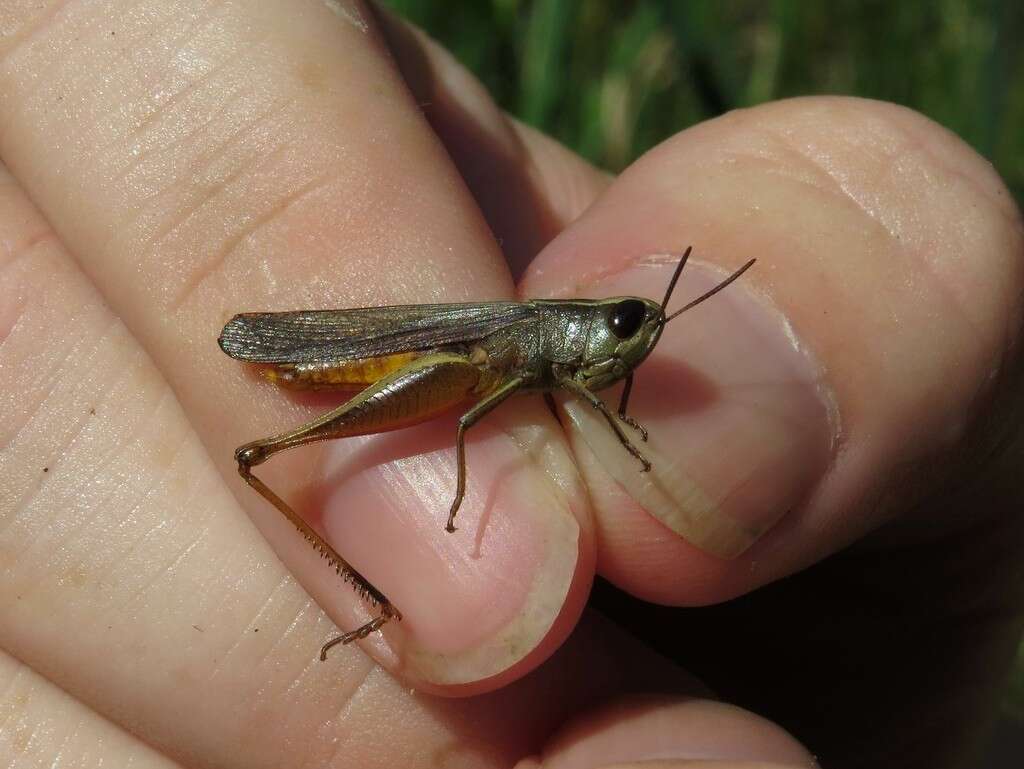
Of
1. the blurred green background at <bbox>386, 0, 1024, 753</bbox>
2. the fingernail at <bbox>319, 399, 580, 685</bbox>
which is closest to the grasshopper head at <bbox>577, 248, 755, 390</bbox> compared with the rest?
the fingernail at <bbox>319, 399, 580, 685</bbox>

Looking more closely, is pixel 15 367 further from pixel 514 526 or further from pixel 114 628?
pixel 514 526

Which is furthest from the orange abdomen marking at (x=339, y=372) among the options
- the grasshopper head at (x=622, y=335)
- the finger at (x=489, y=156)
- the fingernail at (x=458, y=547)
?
the finger at (x=489, y=156)

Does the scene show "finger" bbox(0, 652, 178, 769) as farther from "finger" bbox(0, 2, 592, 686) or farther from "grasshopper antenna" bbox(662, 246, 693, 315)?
"grasshopper antenna" bbox(662, 246, 693, 315)

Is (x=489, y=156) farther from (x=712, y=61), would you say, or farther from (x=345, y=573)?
(x=345, y=573)

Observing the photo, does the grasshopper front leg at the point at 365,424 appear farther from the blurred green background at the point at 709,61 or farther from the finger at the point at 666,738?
the blurred green background at the point at 709,61

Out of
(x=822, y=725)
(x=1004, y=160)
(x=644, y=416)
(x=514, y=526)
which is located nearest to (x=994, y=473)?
(x=822, y=725)

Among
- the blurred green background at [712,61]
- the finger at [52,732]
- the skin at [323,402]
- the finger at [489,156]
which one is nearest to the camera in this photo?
the skin at [323,402]
